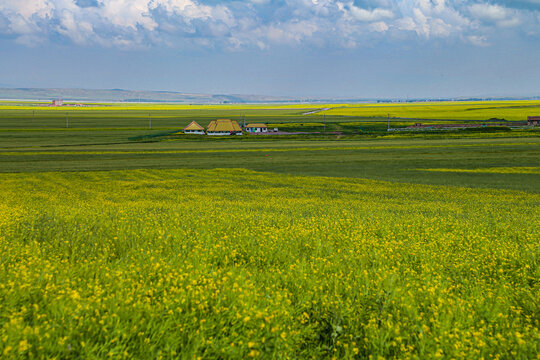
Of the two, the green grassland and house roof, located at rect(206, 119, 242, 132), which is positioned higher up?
house roof, located at rect(206, 119, 242, 132)

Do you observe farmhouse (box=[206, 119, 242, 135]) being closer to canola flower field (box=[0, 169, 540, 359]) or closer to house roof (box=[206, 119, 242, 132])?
house roof (box=[206, 119, 242, 132])

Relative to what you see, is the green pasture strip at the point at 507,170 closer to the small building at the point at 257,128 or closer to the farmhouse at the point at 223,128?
the farmhouse at the point at 223,128

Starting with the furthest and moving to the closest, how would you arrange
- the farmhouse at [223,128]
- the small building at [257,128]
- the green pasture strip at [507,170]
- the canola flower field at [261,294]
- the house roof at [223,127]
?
1. the small building at [257,128]
2. the house roof at [223,127]
3. the farmhouse at [223,128]
4. the green pasture strip at [507,170]
5. the canola flower field at [261,294]

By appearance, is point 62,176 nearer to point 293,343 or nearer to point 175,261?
point 175,261

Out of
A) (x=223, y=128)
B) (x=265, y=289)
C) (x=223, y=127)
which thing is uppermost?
(x=223, y=127)

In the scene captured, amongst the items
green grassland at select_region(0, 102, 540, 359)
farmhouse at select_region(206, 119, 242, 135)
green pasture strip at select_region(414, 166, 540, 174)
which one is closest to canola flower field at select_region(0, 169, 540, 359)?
green grassland at select_region(0, 102, 540, 359)

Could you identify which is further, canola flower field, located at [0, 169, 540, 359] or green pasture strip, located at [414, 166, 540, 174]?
green pasture strip, located at [414, 166, 540, 174]

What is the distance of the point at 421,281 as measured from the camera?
6.61 meters

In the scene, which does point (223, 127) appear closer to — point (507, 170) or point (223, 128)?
point (223, 128)

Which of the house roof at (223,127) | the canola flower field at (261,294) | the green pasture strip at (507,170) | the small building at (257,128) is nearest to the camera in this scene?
the canola flower field at (261,294)

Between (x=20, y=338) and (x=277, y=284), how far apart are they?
3468 millimetres

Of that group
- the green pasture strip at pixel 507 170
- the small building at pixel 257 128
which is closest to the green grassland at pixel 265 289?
the green pasture strip at pixel 507 170

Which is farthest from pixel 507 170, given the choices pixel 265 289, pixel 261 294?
pixel 261 294

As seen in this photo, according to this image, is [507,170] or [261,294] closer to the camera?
[261,294]
